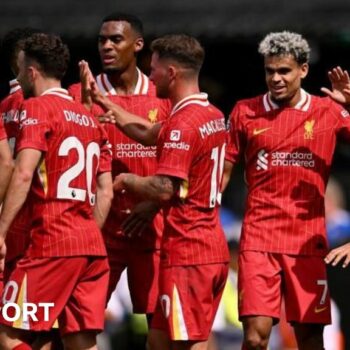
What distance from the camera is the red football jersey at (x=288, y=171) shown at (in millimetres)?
13070

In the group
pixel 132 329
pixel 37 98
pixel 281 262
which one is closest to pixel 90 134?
pixel 37 98

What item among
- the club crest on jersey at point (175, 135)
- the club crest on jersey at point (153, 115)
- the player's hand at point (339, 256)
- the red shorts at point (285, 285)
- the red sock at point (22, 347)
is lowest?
the red sock at point (22, 347)

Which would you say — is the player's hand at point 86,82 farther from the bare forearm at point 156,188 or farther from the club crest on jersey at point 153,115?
the bare forearm at point 156,188

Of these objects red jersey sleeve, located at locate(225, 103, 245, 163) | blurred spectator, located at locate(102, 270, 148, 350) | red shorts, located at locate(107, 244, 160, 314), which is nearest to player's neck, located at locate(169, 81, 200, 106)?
red jersey sleeve, located at locate(225, 103, 245, 163)

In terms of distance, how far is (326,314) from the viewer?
13.2 metres

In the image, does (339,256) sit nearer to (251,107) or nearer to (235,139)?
(235,139)

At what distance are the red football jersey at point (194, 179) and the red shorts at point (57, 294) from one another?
55 cm

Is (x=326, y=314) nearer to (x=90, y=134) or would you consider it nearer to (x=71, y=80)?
(x=90, y=134)

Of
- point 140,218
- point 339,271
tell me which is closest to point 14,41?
point 140,218

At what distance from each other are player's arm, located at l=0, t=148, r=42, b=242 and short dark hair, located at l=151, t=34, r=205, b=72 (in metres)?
1.17

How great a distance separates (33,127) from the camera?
39.8 feet

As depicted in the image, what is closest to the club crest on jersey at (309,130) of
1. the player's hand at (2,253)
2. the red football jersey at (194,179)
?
the red football jersey at (194,179)

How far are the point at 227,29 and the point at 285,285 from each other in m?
6.23

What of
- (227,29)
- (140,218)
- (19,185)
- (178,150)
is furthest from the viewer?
(227,29)
